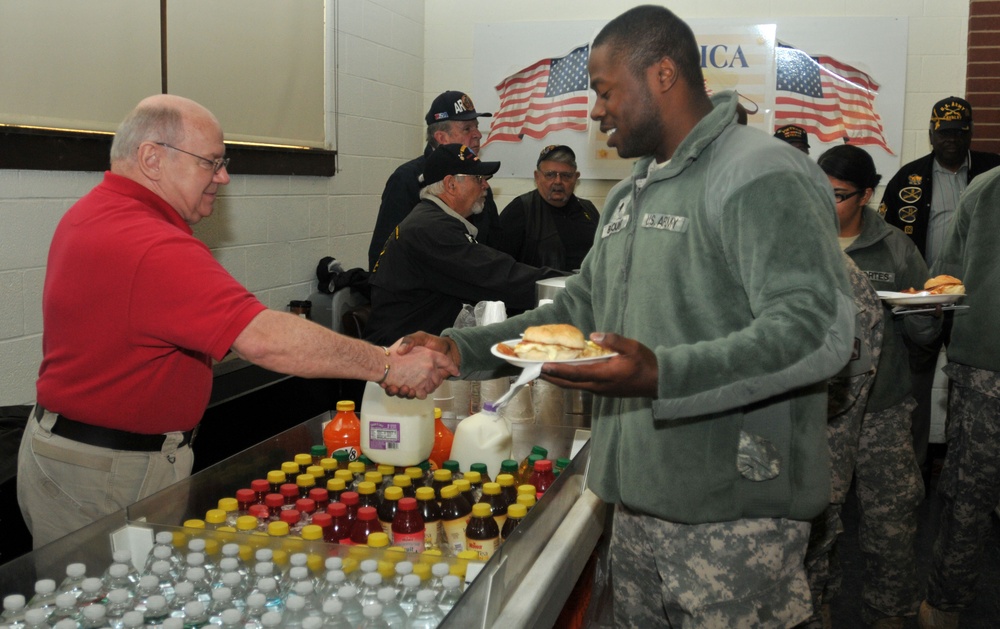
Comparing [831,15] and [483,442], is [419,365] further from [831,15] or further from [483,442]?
[831,15]

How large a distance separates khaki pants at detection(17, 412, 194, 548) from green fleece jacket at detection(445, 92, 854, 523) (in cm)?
107

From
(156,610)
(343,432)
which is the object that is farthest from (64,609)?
(343,432)

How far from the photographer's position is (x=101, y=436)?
2090mm

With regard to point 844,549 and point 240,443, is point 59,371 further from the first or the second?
point 844,549

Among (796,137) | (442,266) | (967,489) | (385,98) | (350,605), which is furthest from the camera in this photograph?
(385,98)

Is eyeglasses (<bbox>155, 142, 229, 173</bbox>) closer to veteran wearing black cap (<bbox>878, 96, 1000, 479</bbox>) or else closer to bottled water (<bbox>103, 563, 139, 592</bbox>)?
bottled water (<bbox>103, 563, 139, 592</bbox>)

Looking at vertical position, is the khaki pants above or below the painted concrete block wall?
below

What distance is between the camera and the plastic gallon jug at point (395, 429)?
2.29m

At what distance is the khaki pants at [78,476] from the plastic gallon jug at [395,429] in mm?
469

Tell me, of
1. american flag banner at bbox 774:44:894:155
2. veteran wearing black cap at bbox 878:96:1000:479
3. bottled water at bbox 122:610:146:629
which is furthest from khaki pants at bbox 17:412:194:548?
american flag banner at bbox 774:44:894:155

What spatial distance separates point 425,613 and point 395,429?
814mm

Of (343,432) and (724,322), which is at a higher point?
(724,322)

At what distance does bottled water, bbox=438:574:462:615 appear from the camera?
155 cm

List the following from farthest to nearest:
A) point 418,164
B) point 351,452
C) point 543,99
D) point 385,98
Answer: point 543,99, point 385,98, point 418,164, point 351,452
